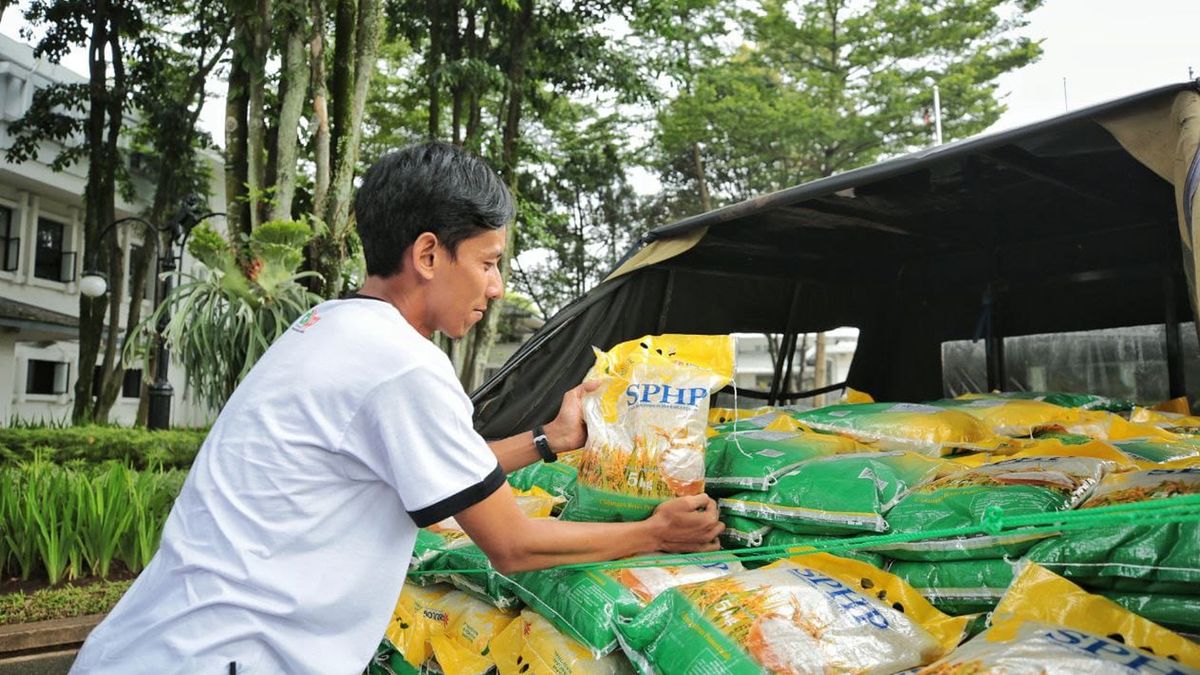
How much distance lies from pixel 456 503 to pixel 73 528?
398 cm

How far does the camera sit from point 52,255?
19.3m

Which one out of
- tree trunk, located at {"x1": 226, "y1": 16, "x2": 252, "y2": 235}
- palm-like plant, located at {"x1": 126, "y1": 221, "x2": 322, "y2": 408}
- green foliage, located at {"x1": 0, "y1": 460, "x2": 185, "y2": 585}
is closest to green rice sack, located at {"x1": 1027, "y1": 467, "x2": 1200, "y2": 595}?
green foliage, located at {"x1": 0, "y1": 460, "x2": 185, "y2": 585}

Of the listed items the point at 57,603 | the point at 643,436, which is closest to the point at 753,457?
the point at 643,436

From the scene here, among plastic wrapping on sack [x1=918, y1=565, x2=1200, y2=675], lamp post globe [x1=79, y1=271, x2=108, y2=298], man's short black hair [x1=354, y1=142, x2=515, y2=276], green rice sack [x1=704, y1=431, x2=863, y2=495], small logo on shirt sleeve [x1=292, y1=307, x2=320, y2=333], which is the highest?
lamp post globe [x1=79, y1=271, x2=108, y2=298]

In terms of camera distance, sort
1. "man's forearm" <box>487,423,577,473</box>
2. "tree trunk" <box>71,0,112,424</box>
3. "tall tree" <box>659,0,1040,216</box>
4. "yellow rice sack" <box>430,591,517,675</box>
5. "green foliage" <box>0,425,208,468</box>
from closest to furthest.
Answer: "man's forearm" <box>487,423,577,473</box>
"yellow rice sack" <box>430,591,517,675</box>
"green foliage" <box>0,425,208,468</box>
"tree trunk" <box>71,0,112,424</box>
"tall tree" <box>659,0,1040,216</box>

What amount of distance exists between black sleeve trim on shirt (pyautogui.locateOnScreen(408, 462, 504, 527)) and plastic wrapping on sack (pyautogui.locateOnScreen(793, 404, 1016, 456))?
1902mm

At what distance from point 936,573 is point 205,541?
1.48m

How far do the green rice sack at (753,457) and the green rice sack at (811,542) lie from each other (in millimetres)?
130

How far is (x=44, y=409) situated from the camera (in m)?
19.8

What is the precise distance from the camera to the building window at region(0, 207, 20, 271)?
58.5 ft

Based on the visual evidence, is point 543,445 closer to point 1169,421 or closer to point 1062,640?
point 1062,640

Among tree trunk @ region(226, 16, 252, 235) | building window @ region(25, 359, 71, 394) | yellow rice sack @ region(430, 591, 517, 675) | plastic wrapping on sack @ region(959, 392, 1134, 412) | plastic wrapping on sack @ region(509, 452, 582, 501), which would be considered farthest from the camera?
building window @ region(25, 359, 71, 394)

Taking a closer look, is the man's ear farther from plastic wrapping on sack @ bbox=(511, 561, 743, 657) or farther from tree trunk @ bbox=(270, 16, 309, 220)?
tree trunk @ bbox=(270, 16, 309, 220)

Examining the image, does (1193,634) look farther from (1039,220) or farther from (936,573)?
(1039,220)
